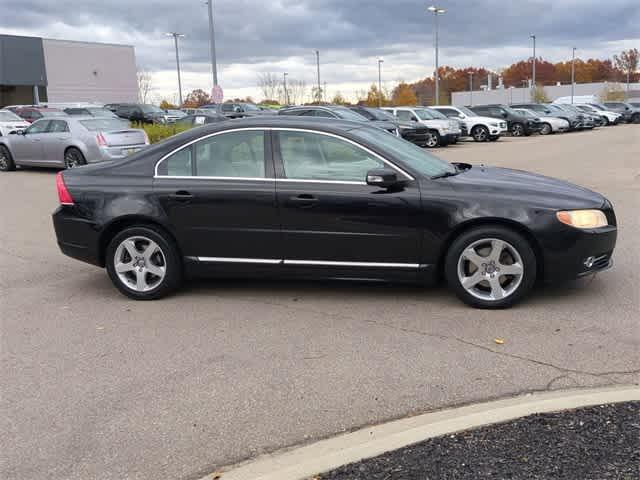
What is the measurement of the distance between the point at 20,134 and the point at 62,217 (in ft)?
43.3

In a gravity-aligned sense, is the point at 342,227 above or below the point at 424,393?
above

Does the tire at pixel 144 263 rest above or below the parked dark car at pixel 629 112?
below

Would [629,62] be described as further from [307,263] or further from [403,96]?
[307,263]

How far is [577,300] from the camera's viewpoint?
564cm

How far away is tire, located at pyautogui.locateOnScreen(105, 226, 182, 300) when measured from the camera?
5.95 metres

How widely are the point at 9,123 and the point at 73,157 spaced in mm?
10752

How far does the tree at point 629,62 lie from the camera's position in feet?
422

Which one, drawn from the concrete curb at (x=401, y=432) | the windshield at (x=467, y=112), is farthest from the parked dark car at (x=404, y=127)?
the concrete curb at (x=401, y=432)

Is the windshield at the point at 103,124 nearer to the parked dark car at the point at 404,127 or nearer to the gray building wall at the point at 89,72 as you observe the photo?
the parked dark car at the point at 404,127

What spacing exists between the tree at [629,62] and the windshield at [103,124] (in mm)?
131501

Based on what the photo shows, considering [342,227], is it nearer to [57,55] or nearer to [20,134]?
[20,134]

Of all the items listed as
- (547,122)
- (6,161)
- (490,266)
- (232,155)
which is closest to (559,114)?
(547,122)

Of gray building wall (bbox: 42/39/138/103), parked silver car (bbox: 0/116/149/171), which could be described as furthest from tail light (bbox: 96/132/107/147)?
gray building wall (bbox: 42/39/138/103)

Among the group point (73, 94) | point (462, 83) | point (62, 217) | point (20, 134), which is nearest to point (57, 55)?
point (73, 94)
